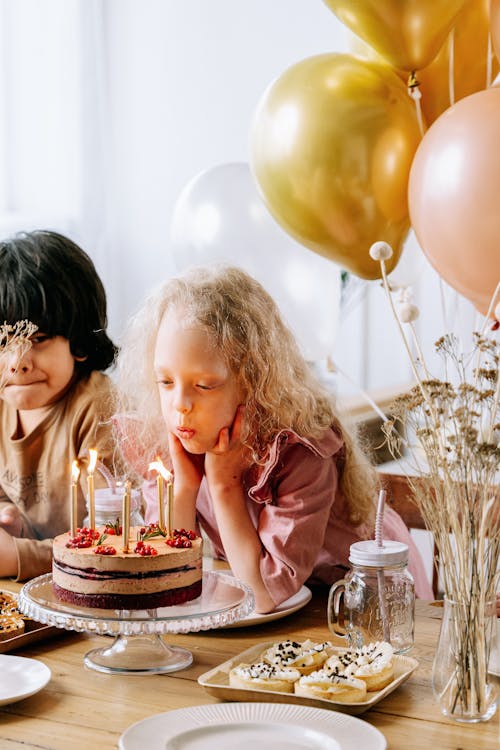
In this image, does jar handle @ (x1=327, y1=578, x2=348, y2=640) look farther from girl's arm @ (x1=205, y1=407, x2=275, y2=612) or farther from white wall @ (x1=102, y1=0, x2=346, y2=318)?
white wall @ (x1=102, y1=0, x2=346, y2=318)

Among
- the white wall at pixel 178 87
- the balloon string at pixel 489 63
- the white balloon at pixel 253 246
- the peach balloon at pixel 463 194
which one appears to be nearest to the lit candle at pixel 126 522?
the peach balloon at pixel 463 194

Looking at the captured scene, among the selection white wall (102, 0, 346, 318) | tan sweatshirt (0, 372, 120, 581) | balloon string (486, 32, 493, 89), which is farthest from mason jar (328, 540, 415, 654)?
white wall (102, 0, 346, 318)

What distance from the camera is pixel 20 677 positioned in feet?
4.18

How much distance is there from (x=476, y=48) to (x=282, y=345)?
591 millimetres

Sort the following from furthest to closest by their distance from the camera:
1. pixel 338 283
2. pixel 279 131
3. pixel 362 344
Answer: pixel 362 344
pixel 338 283
pixel 279 131

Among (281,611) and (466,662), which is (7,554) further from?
(466,662)

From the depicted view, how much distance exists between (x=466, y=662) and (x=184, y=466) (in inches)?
25.4

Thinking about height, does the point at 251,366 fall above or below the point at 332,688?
above

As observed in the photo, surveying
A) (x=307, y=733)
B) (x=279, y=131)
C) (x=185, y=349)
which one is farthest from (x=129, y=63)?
(x=307, y=733)

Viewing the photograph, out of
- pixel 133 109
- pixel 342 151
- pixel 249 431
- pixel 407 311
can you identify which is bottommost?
pixel 249 431

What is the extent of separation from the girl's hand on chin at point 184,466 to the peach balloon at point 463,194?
19.4 inches

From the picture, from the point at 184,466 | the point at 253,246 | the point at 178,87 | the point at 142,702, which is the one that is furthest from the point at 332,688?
the point at 178,87

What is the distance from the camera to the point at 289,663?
50.4 inches

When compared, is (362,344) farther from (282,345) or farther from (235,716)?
(235,716)
